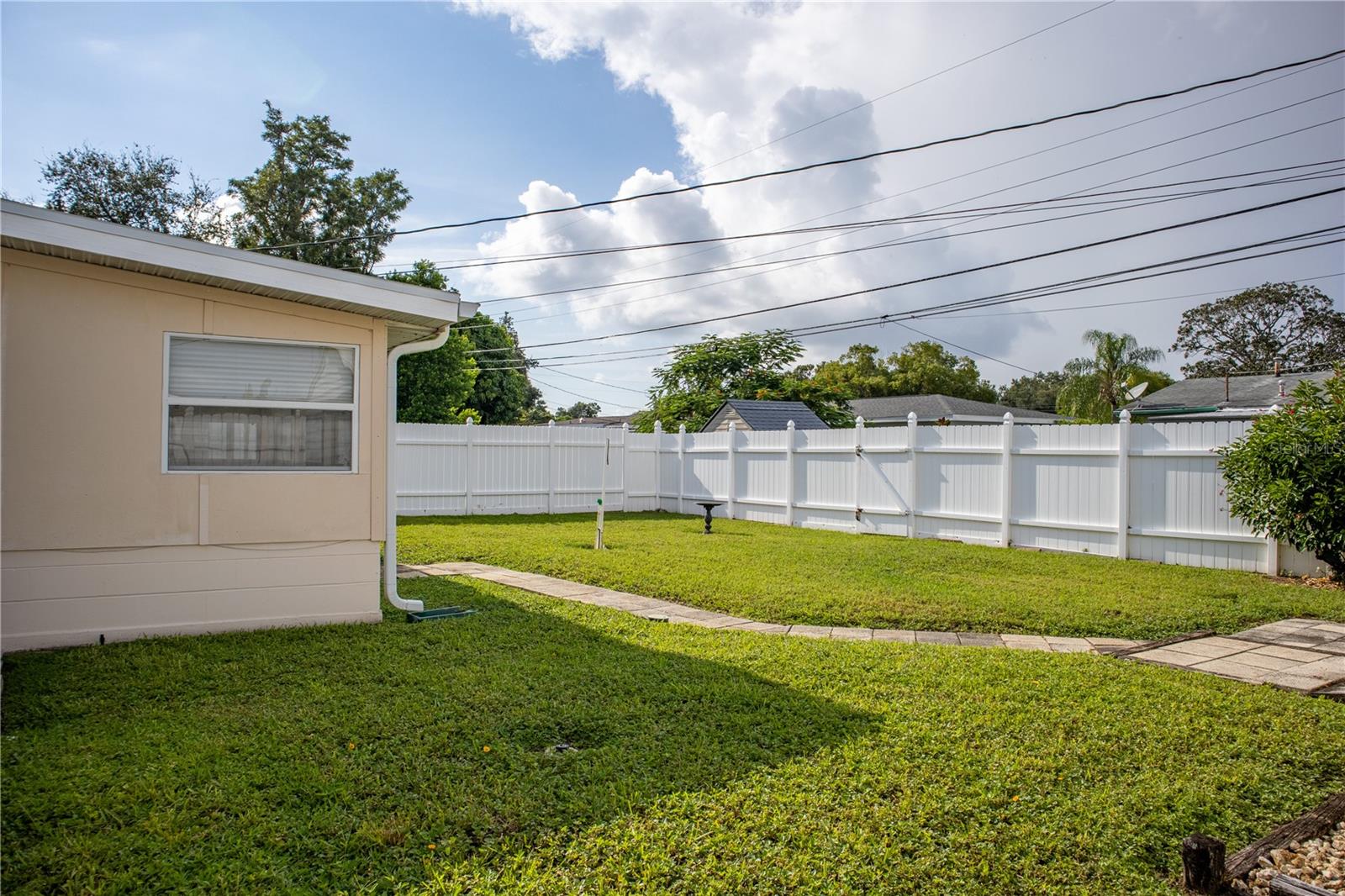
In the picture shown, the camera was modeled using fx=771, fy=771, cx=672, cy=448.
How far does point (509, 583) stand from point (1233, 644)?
6.10 metres

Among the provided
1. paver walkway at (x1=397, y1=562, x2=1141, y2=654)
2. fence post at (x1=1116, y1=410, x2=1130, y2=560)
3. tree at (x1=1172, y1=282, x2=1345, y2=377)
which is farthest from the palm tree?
paver walkway at (x1=397, y1=562, x2=1141, y2=654)

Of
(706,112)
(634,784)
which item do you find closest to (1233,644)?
(634,784)

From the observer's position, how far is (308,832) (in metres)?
2.67

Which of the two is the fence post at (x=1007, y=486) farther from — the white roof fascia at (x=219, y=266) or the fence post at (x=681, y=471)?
the white roof fascia at (x=219, y=266)

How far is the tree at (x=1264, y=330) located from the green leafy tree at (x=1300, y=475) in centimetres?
3038

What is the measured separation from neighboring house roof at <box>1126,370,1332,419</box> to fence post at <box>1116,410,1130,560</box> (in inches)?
463

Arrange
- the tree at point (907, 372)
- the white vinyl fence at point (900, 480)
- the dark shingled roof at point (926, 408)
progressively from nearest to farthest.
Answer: the white vinyl fence at point (900, 480)
the dark shingled roof at point (926, 408)
the tree at point (907, 372)

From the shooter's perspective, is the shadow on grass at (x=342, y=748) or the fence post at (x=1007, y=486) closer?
the shadow on grass at (x=342, y=748)

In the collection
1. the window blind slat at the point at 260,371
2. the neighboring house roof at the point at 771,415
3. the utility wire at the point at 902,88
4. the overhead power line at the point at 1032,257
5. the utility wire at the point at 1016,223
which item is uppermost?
the utility wire at the point at 902,88

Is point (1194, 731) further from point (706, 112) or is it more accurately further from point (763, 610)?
point (706, 112)

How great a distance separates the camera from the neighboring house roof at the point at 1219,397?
65.8 ft

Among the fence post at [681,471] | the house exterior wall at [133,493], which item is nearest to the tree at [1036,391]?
the fence post at [681,471]

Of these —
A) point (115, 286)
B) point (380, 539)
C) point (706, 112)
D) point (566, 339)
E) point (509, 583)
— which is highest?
point (706, 112)

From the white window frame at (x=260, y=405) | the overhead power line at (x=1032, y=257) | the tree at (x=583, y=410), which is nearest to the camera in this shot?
the white window frame at (x=260, y=405)
